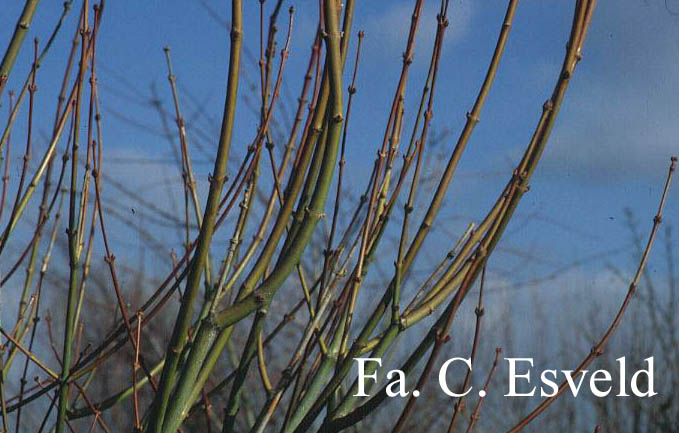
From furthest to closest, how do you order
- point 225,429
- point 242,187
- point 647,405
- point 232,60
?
point 647,405
point 242,187
point 225,429
point 232,60

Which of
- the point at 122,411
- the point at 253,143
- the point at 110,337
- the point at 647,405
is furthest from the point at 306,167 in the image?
the point at 122,411

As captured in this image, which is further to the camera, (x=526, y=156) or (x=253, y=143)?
(x=253, y=143)

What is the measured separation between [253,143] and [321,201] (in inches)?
13.8

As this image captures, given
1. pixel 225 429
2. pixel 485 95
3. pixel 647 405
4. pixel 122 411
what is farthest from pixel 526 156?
pixel 122 411

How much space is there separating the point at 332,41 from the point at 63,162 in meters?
0.67

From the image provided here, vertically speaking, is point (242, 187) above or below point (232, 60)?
above

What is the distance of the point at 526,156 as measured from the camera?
1055 millimetres

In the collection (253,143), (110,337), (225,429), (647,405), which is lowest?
(225,429)

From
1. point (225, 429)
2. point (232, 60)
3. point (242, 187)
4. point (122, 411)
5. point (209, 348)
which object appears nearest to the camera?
point (232, 60)

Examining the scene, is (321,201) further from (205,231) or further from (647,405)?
(647,405)

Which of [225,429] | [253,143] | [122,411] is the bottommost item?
[225,429]

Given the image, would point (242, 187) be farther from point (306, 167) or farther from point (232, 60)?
point (232, 60)

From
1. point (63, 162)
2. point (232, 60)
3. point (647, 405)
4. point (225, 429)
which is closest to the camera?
point (232, 60)

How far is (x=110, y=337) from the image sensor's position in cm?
133
